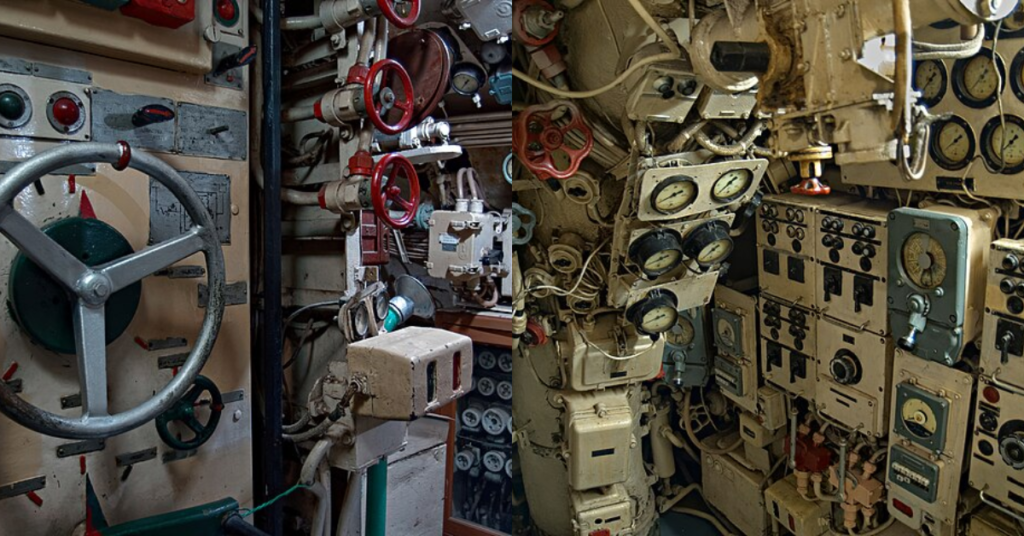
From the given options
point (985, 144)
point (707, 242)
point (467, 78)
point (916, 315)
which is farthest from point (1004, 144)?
point (467, 78)

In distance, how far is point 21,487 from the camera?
1701 mm

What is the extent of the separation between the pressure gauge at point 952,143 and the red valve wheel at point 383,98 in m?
2.60

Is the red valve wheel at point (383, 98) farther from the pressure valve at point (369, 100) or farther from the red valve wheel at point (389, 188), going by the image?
the red valve wheel at point (389, 188)

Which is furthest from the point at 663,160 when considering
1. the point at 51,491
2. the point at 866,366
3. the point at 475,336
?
the point at 51,491

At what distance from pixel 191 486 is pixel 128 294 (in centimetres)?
72

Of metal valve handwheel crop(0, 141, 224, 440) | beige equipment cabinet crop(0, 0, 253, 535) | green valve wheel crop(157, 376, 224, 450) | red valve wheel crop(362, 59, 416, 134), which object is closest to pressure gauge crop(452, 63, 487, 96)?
red valve wheel crop(362, 59, 416, 134)

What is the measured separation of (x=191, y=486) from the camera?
2109 mm

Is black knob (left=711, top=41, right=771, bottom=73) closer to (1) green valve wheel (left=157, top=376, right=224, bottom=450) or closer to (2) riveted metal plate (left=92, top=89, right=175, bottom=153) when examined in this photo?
(2) riveted metal plate (left=92, top=89, right=175, bottom=153)

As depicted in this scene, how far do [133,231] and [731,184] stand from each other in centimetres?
234

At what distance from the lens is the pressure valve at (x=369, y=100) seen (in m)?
2.08

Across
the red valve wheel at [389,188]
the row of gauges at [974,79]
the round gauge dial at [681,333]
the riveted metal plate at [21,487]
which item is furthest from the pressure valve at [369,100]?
the round gauge dial at [681,333]

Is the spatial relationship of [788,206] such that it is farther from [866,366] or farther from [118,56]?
[118,56]

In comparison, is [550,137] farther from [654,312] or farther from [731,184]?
[654,312]

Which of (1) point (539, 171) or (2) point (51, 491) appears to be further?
(1) point (539, 171)
